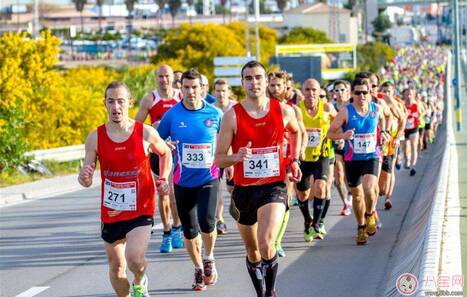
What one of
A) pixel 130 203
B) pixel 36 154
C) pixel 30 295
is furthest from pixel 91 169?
pixel 36 154

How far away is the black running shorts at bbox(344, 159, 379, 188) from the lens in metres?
14.3

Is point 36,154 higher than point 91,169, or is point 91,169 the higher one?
point 91,169

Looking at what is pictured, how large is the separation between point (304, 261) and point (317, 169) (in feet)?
7.27

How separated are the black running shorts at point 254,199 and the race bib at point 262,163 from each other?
0.10m

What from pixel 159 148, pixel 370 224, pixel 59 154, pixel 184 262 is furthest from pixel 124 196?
pixel 59 154

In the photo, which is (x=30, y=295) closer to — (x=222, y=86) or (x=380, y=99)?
(x=222, y=86)

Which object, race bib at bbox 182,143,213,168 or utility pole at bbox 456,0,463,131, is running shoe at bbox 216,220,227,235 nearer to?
race bib at bbox 182,143,213,168

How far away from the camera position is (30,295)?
11406 mm

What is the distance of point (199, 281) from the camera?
37.3 feet

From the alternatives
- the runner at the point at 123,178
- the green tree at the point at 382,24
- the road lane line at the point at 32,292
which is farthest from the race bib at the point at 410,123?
the green tree at the point at 382,24

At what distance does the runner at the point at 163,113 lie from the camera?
13.8 meters

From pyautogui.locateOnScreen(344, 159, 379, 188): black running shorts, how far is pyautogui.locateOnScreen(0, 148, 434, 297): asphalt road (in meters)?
0.76

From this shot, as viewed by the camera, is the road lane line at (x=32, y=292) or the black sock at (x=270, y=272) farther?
the road lane line at (x=32, y=292)

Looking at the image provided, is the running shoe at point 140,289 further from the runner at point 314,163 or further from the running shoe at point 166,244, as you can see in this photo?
the runner at point 314,163
